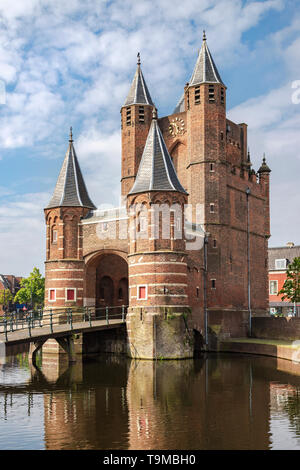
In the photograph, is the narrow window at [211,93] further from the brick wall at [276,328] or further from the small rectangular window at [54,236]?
the brick wall at [276,328]

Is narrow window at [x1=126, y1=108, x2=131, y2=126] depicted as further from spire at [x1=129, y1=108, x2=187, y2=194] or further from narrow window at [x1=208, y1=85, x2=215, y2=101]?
spire at [x1=129, y1=108, x2=187, y2=194]

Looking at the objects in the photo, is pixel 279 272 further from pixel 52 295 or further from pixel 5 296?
pixel 5 296

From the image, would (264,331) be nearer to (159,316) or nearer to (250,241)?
(250,241)

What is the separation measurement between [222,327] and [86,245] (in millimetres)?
10623

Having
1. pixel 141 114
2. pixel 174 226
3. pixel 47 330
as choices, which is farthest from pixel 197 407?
pixel 141 114

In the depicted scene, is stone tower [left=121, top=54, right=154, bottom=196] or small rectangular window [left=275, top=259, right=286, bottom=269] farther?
small rectangular window [left=275, top=259, right=286, bottom=269]

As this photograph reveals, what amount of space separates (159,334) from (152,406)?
39.8 feet

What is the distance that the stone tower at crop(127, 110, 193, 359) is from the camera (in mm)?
29312

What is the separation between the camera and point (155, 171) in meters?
31.3

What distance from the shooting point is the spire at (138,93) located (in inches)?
1594

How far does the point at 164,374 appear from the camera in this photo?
80.0ft

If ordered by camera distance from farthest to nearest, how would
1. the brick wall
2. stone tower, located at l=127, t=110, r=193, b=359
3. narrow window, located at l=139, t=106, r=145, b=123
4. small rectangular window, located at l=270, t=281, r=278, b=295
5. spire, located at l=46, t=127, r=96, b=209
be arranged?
small rectangular window, located at l=270, t=281, r=278, b=295
narrow window, located at l=139, t=106, r=145, b=123
spire, located at l=46, t=127, r=96, b=209
the brick wall
stone tower, located at l=127, t=110, r=193, b=359

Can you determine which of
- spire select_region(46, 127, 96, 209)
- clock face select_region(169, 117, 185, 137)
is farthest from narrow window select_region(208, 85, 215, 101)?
spire select_region(46, 127, 96, 209)

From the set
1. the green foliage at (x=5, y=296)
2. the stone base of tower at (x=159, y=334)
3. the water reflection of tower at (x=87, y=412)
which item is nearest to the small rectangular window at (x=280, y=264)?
the stone base of tower at (x=159, y=334)
